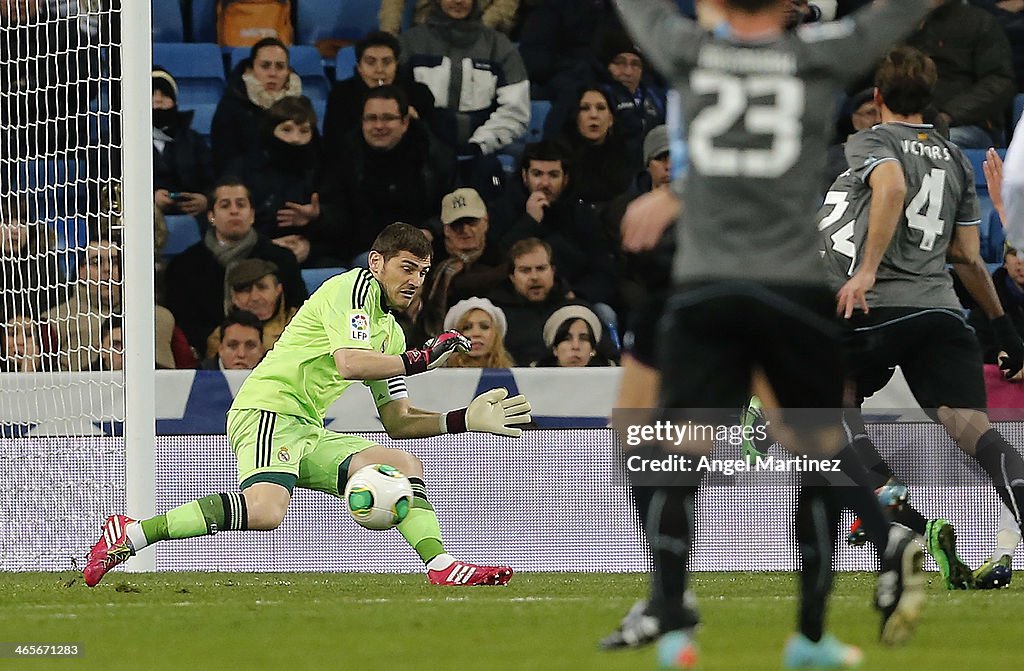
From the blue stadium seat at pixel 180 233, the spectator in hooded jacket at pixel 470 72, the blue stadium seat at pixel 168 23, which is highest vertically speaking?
the blue stadium seat at pixel 168 23

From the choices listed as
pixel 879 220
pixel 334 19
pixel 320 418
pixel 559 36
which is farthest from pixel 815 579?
pixel 334 19

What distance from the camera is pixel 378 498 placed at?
6.35 meters

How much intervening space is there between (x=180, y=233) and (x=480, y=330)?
2040 mm

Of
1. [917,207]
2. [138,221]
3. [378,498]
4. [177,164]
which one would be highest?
[177,164]

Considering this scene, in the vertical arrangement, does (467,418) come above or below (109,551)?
above

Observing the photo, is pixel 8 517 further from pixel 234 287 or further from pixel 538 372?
pixel 538 372

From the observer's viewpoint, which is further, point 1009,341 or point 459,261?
point 459,261

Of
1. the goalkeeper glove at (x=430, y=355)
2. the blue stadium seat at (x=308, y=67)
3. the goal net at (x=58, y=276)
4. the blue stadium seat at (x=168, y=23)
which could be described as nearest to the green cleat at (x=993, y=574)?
the goalkeeper glove at (x=430, y=355)

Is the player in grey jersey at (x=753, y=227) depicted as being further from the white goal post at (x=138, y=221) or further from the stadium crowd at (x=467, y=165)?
the stadium crowd at (x=467, y=165)

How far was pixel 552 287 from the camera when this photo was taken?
9.70 metres

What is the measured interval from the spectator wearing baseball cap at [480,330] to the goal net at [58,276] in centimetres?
190

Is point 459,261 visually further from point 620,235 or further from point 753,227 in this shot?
point 753,227

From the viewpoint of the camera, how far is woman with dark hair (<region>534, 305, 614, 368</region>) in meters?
9.40

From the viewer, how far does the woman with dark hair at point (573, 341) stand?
9.40 meters
